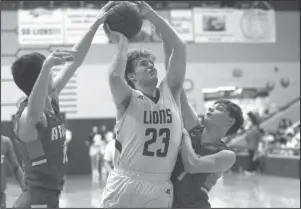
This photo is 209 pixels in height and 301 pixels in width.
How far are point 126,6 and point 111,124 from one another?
16.1 m

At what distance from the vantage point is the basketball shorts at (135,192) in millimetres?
3145

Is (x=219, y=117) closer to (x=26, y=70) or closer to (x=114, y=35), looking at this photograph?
(x=114, y=35)

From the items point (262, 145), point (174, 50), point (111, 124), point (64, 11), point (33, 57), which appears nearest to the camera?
point (33, 57)

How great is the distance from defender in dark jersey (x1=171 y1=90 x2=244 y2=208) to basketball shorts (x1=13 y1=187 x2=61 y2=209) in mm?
822

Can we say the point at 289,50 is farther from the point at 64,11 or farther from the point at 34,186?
the point at 34,186

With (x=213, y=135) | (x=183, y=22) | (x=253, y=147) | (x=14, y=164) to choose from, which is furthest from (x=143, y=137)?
(x=253, y=147)

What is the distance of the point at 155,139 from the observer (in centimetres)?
314

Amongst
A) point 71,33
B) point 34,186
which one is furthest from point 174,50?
point 71,33

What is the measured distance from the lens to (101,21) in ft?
10.6

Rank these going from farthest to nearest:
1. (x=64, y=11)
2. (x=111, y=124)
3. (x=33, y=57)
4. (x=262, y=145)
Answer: (x=111, y=124) < (x=262, y=145) < (x=64, y=11) < (x=33, y=57)

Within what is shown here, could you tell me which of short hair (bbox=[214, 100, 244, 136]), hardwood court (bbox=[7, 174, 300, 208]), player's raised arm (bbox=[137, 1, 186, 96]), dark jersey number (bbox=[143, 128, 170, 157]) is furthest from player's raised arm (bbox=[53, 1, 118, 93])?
hardwood court (bbox=[7, 174, 300, 208])

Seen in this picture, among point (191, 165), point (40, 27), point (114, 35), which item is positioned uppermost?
point (114, 35)

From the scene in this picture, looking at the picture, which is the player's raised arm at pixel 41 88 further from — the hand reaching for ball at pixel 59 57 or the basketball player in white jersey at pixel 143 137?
the basketball player in white jersey at pixel 143 137

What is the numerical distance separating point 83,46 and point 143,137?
812 millimetres
